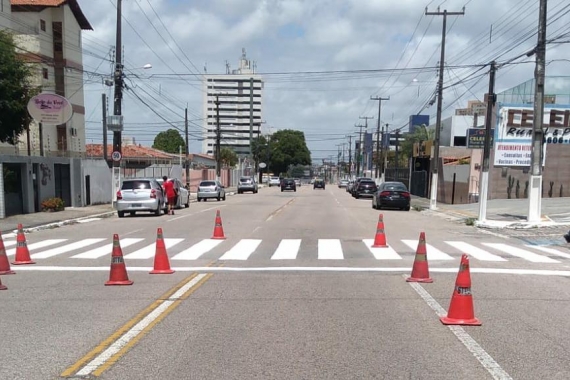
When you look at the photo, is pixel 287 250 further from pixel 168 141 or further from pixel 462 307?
pixel 168 141

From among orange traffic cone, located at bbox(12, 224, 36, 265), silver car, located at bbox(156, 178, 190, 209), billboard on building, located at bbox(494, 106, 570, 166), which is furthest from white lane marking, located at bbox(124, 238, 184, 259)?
billboard on building, located at bbox(494, 106, 570, 166)

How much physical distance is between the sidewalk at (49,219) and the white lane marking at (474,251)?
44.1 ft

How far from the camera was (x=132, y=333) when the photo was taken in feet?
21.2

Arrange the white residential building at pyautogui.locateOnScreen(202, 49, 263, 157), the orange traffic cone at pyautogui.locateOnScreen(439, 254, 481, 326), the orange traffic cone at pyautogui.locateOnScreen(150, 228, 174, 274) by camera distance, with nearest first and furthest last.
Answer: the orange traffic cone at pyautogui.locateOnScreen(439, 254, 481, 326)
the orange traffic cone at pyautogui.locateOnScreen(150, 228, 174, 274)
the white residential building at pyautogui.locateOnScreen(202, 49, 263, 157)

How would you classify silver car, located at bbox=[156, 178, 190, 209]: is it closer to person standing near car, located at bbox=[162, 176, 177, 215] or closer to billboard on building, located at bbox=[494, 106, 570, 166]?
person standing near car, located at bbox=[162, 176, 177, 215]

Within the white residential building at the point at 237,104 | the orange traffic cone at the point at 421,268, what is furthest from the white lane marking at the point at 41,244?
the white residential building at the point at 237,104

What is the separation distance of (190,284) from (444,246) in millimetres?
8084

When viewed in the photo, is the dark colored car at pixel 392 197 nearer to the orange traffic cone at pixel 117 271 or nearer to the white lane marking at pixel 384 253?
the white lane marking at pixel 384 253

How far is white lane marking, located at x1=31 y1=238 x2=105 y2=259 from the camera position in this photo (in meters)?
13.1

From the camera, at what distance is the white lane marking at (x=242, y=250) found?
41.5ft

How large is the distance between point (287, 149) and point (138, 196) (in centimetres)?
10675

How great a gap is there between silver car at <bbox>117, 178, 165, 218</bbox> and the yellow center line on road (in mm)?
16617

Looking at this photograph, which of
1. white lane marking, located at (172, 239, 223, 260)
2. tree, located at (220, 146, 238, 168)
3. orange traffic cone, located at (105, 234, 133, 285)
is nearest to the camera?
orange traffic cone, located at (105, 234, 133, 285)

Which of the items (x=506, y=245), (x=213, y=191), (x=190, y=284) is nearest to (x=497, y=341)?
(x=190, y=284)
